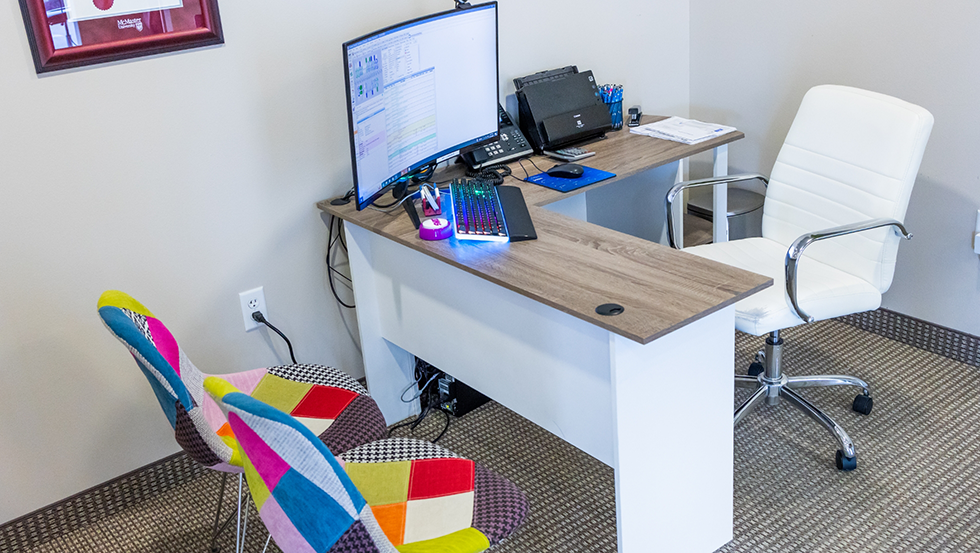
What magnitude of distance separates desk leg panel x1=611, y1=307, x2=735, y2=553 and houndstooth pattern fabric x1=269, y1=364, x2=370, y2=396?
0.66 meters

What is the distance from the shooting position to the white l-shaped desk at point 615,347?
1.76 meters

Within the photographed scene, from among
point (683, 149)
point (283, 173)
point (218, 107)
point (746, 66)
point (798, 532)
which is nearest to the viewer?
point (798, 532)

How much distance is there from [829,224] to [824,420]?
0.57 m

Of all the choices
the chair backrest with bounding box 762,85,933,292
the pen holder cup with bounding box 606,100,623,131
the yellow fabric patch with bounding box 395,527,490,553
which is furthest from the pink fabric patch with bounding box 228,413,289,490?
the pen holder cup with bounding box 606,100,623,131

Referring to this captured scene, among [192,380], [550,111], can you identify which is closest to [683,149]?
[550,111]

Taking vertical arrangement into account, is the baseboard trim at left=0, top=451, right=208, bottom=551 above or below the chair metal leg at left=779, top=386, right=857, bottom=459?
below

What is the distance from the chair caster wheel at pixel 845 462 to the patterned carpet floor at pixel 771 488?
0.02 m

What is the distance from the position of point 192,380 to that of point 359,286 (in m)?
0.74

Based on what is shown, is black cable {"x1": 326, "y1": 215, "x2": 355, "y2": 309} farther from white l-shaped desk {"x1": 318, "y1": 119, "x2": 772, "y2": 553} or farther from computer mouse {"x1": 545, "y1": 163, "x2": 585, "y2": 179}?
computer mouse {"x1": 545, "y1": 163, "x2": 585, "y2": 179}

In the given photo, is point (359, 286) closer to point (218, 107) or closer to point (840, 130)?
point (218, 107)

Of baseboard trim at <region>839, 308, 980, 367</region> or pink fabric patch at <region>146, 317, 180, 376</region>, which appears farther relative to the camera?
baseboard trim at <region>839, 308, 980, 367</region>

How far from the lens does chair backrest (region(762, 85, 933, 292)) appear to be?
2.29 meters

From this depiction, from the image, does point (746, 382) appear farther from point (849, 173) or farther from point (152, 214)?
point (152, 214)

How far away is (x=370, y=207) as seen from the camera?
7.95 ft
